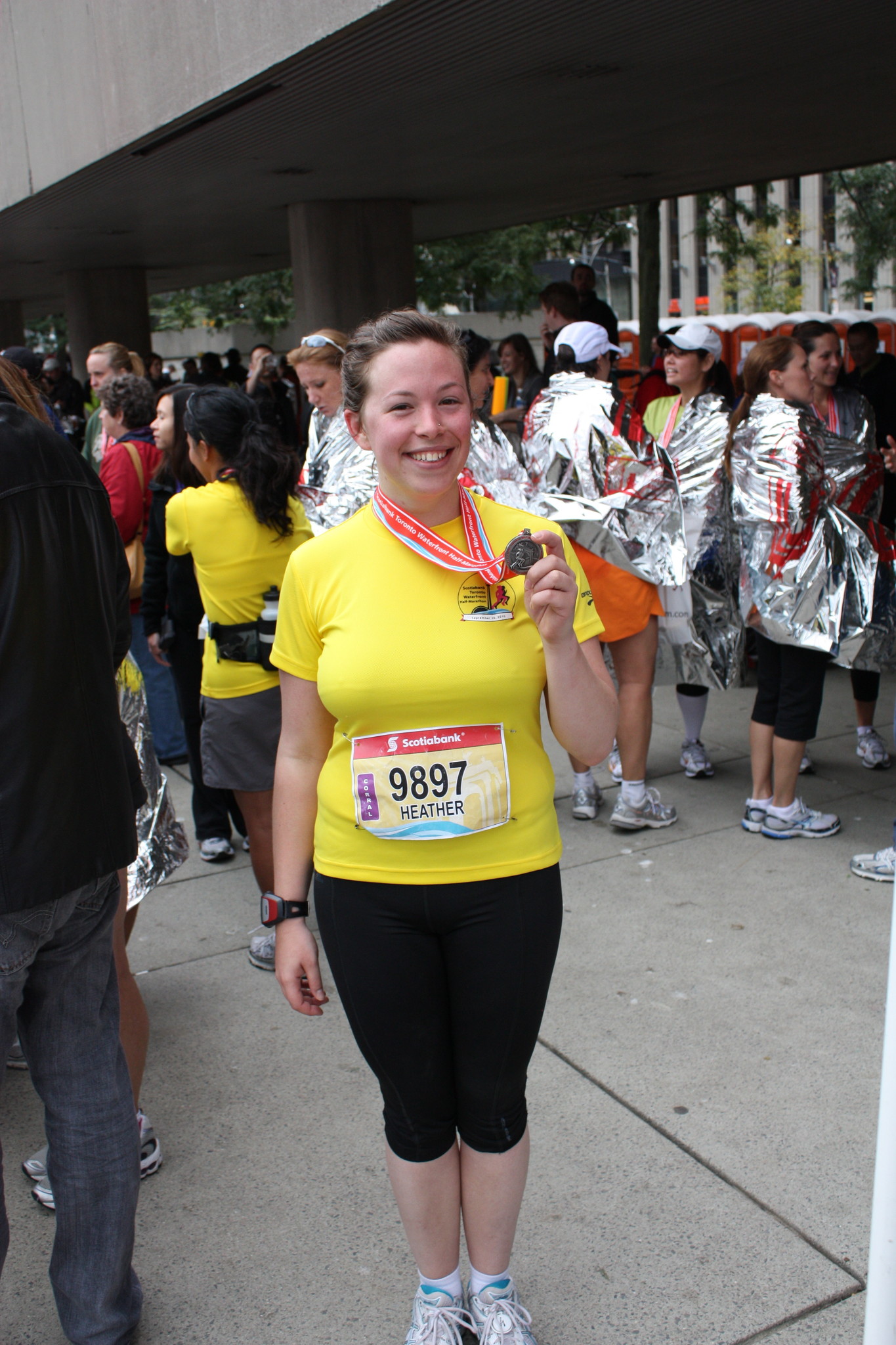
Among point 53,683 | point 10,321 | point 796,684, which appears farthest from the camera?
point 10,321

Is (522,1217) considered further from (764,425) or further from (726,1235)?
(764,425)

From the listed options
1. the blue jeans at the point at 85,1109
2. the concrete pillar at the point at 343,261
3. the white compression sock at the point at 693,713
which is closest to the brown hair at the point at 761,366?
the white compression sock at the point at 693,713

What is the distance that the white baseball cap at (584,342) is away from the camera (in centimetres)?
480

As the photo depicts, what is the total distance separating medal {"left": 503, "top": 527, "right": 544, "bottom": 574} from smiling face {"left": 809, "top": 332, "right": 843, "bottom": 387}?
374 centimetres

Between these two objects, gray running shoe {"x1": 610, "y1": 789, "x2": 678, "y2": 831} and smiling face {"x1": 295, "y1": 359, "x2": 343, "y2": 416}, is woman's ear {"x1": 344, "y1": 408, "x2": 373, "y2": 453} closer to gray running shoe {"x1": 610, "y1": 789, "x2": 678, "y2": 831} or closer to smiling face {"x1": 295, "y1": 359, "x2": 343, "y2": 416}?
smiling face {"x1": 295, "y1": 359, "x2": 343, "y2": 416}

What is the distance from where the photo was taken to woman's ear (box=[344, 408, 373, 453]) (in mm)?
2078

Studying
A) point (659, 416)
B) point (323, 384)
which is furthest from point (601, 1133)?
point (659, 416)

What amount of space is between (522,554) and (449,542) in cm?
24

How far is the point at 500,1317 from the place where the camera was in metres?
2.20

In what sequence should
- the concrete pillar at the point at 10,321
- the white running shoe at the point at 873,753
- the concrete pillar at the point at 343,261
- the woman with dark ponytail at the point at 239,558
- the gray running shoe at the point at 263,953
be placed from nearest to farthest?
the woman with dark ponytail at the point at 239,558 < the gray running shoe at the point at 263,953 < the white running shoe at the point at 873,753 < the concrete pillar at the point at 343,261 < the concrete pillar at the point at 10,321

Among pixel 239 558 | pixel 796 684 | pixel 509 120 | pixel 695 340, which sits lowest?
pixel 796 684

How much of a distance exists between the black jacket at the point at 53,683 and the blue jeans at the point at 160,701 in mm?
3760

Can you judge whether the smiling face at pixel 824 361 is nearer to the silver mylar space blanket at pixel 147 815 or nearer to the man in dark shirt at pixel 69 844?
the silver mylar space blanket at pixel 147 815

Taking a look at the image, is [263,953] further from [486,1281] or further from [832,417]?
[832,417]
